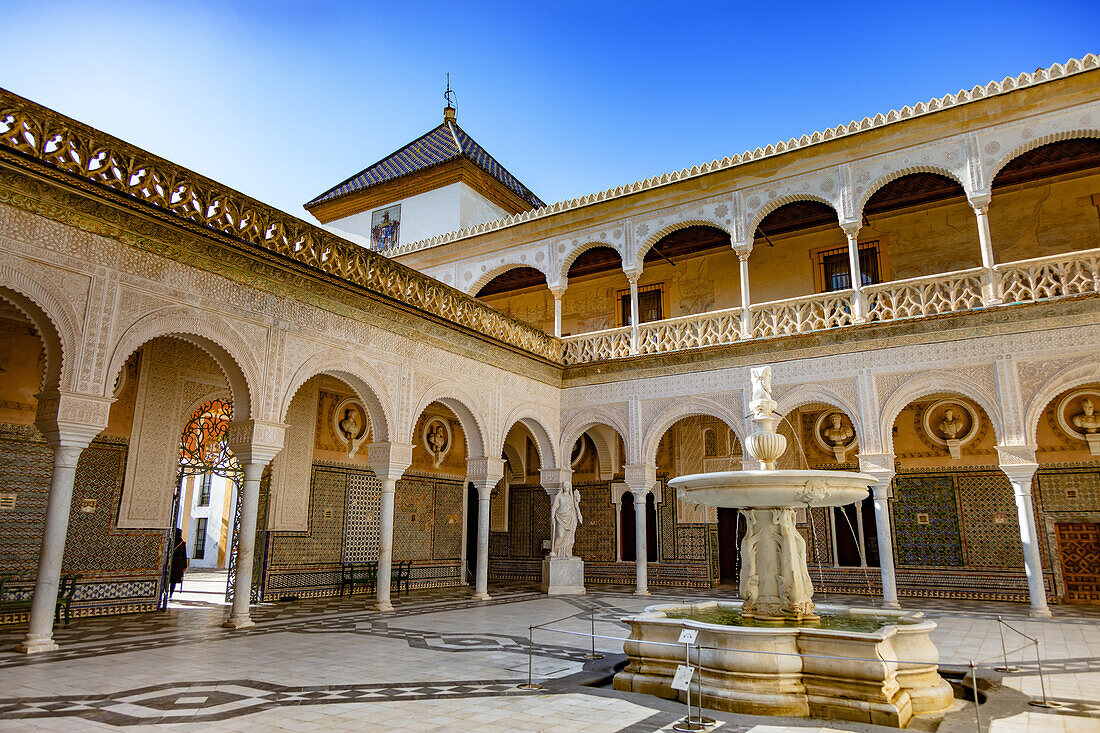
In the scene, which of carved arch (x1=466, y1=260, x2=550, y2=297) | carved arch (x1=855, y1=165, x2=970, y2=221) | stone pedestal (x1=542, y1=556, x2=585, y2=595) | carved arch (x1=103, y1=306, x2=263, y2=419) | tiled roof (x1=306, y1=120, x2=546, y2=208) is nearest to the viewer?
carved arch (x1=103, y1=306, x2=263, y2=419)

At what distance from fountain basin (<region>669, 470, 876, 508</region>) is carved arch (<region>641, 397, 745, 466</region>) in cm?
596

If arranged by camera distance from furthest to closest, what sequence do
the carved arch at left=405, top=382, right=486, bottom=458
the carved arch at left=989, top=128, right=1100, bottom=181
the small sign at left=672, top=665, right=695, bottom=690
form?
the carved arch at left=405, top=382, right=486, bottom=458 < the carved arch at left=989, top=128, right=1100, bottom=181 < the small sign at left=672, top=665, right=695, bottom=690

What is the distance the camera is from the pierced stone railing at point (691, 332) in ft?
38.9

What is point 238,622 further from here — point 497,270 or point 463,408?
point 497,270

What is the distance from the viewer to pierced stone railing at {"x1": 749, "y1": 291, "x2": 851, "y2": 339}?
432 inches

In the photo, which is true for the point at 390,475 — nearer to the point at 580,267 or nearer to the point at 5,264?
the point at 5,264

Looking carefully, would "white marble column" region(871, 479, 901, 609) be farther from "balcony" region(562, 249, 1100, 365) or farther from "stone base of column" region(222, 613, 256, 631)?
"stone base of column" region(222, 613, 256, 631)

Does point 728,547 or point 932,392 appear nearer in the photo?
point 932,392

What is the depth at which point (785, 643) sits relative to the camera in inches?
180

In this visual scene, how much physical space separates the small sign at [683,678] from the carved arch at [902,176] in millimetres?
8832

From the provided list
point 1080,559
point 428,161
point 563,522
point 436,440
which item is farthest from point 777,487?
point 428,161

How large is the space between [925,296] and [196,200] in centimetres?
948

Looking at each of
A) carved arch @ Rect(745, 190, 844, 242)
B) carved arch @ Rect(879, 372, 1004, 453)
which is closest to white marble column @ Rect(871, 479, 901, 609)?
carved arch @ Rect(879, 372, 1004, 453)

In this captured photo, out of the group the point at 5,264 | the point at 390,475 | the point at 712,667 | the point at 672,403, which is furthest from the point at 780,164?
the point at 5,264
